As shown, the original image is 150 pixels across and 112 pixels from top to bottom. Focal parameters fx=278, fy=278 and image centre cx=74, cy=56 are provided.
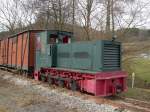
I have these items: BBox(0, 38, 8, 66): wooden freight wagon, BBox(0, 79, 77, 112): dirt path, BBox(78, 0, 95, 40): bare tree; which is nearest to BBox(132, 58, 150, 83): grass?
BBox(78, 0, 95, 40): bare tree

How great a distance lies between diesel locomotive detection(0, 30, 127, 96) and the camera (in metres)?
11.6

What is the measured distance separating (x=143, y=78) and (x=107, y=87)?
47.1ft

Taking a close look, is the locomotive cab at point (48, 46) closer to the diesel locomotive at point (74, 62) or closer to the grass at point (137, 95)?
the diesel locomotive at point (74, 62)

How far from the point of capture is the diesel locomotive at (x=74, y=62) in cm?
1161

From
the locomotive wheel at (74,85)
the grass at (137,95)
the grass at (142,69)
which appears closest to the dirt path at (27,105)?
the locomotive wheel at (74,85)

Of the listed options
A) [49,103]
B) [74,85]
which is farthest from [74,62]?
[49,103]

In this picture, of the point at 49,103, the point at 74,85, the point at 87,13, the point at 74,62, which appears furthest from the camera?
the point at 87,13

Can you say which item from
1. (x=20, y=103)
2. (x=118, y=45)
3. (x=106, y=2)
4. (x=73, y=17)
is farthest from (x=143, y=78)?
(x=20, y=103)

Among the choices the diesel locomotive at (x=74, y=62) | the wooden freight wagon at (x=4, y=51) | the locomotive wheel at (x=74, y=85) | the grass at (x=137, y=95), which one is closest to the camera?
the diesel locomotive at (x=74, y=62)

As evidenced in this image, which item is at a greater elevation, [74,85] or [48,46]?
[48,46]

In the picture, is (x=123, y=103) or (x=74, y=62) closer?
(x=123, y=103)

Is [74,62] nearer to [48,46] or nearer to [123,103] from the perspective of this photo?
[48,46]

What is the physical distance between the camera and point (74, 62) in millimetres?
13336

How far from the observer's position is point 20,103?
10.1 meters
